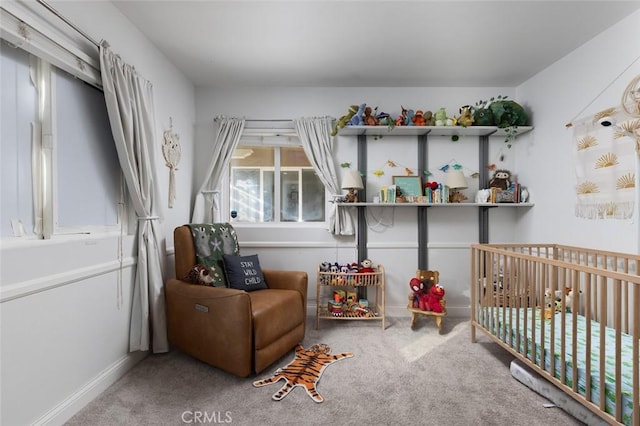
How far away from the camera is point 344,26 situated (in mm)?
2148

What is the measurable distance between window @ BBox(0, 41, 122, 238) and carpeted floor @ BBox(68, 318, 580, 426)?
1.04 metres

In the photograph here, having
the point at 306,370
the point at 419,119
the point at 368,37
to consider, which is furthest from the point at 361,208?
the point at 306,370

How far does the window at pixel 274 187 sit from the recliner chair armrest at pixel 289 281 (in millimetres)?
866

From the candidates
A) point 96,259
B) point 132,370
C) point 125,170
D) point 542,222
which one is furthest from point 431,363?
point 125,170

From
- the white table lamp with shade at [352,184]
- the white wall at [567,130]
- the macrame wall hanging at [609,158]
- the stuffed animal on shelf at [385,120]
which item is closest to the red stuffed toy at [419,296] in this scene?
the white table lamp with shade at [352,184]

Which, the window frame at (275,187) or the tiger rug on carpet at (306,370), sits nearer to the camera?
the tiger rug on carpet at (306,370)

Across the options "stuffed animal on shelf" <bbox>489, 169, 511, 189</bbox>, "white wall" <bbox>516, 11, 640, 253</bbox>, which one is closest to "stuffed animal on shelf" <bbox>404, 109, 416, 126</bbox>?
"stuffed animal on shelf" <bbox>489, 169, 511, 189</bbox>

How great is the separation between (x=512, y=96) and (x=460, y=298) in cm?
225

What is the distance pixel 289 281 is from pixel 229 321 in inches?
28.2

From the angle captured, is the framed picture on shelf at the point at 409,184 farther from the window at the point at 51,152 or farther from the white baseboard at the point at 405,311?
the window at the point at 51,152

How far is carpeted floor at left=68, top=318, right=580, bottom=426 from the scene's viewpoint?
63.2 inches

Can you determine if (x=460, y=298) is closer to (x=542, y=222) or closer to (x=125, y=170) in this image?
(x=542, y=222)

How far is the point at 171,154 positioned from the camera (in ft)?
8.75

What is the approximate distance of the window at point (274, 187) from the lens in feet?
11.0
